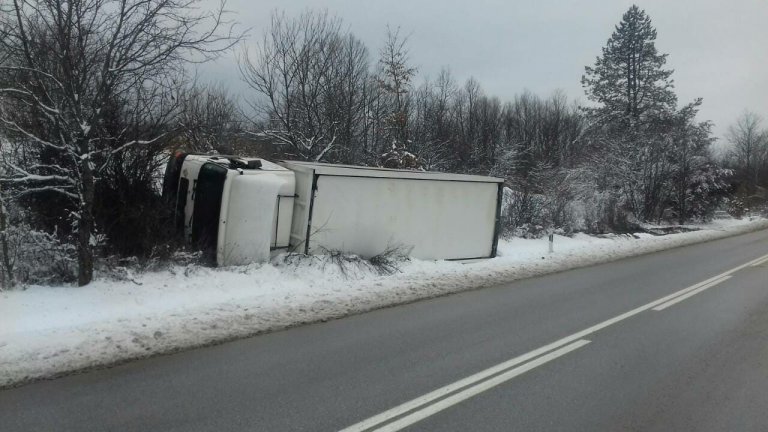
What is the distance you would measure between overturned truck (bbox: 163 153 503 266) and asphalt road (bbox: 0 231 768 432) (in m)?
2.84

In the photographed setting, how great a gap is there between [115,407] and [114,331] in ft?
6.04

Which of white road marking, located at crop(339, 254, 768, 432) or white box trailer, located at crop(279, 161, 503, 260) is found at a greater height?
white box trailer, located at crop(279, 161, 503, 260)

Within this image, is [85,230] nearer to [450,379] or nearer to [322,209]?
[322,209]

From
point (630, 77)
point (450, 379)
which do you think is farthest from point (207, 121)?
point (630, 77)

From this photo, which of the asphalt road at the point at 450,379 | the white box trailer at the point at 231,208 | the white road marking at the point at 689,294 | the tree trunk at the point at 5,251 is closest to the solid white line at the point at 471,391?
the asphalt road at the point at 450,379

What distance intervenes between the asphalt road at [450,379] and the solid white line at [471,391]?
16 millimetres

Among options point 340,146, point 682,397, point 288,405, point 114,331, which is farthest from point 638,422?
point 340,146

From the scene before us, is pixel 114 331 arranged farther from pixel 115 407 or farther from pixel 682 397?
pixel 682 397

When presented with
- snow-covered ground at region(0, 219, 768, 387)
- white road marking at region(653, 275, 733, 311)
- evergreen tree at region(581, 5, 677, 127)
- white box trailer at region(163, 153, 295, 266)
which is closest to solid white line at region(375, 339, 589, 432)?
snow-covered ground at region(0, 219, 768, 387)

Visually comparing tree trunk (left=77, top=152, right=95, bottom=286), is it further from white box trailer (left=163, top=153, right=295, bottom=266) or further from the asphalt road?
the asphalt road

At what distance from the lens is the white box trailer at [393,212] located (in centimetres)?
1029

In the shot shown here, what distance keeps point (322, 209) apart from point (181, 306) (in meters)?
3.76

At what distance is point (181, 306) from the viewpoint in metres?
7.14

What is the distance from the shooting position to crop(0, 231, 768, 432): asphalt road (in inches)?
166
